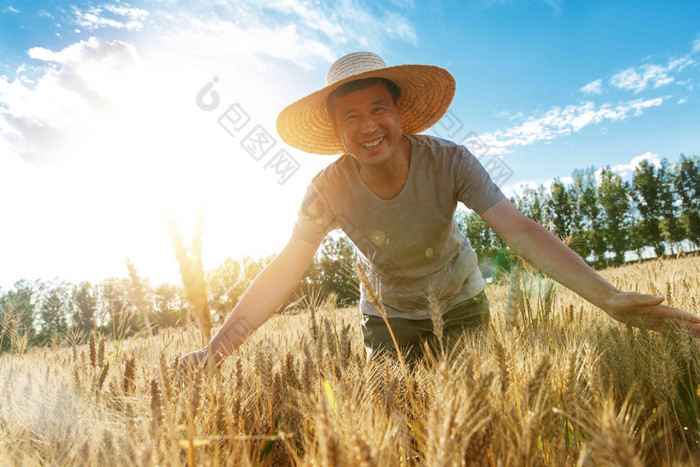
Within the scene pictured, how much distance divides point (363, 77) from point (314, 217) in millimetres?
1037

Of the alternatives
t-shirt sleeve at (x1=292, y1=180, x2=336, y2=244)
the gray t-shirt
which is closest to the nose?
the gray t-shirt

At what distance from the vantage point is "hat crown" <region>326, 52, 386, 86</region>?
105 inches

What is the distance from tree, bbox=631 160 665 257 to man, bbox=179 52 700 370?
5674 centimetres

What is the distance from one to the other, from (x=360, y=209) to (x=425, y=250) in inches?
24.1

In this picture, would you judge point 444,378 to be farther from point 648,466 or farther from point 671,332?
point 671,332

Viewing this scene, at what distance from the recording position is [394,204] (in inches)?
113

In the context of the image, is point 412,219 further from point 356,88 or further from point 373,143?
point 356,88

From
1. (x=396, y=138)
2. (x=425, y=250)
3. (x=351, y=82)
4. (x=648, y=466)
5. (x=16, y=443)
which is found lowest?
(x=648, y=466)

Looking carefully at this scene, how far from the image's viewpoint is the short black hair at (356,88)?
9.05ft

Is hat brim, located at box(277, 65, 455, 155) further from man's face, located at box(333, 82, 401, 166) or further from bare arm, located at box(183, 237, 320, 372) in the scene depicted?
bare arm, located at box(183, 237, 320, 372)

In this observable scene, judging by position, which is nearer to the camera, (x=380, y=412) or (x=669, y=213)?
(x=380, y=412)

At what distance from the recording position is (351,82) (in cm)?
276

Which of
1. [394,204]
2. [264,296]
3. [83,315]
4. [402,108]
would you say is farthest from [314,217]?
[83,315]

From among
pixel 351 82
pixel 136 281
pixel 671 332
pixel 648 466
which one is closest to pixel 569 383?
pixel 648 466
